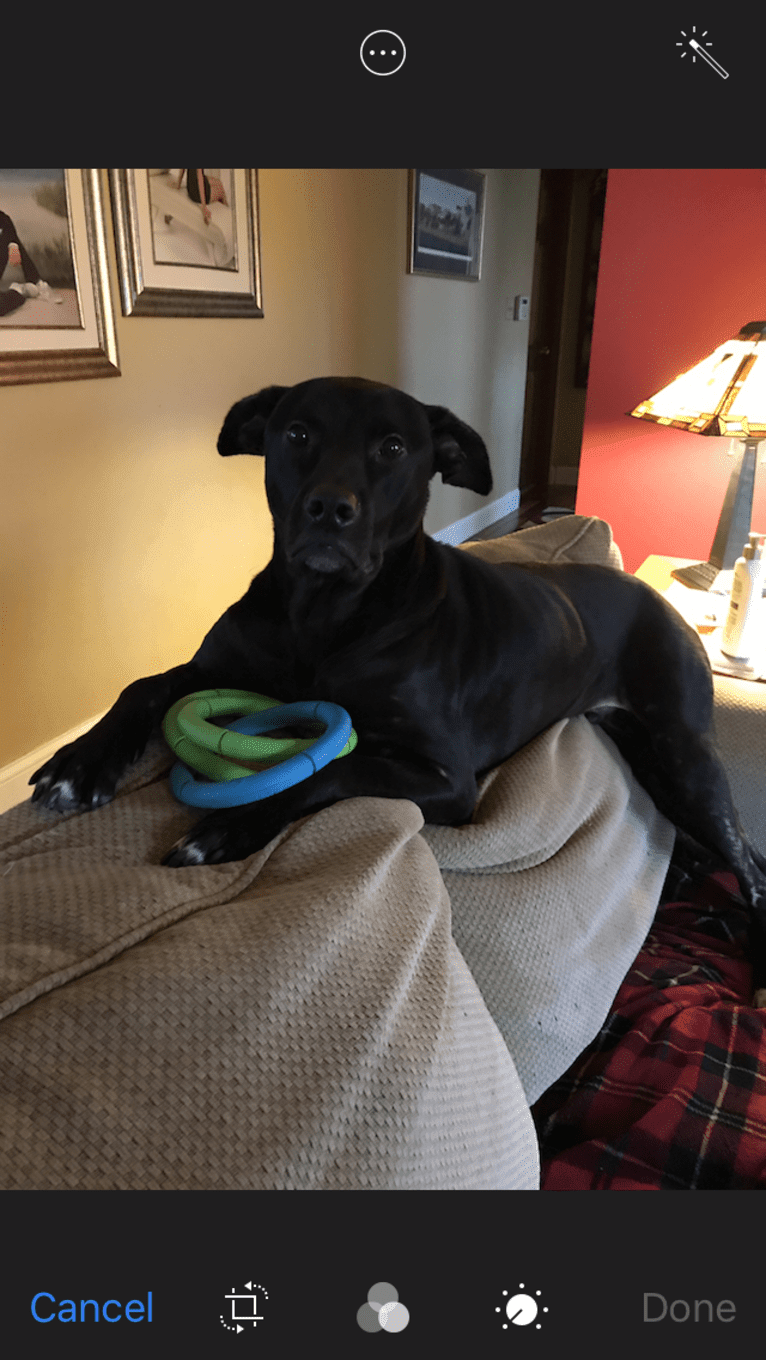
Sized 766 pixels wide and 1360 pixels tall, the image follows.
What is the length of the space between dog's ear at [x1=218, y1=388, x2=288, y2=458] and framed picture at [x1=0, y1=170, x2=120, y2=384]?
106cm

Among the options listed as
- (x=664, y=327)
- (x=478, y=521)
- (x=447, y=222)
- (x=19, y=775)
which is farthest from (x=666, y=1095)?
(x=478, y=521)

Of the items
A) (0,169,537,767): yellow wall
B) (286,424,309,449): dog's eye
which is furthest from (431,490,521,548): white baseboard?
(286,424,309,449): dog's eye

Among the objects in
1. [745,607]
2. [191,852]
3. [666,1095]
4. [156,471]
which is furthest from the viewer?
[156,471]

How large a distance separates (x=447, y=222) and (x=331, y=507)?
372 centimetres

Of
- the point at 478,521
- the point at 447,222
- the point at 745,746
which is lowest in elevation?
the point at 478,521

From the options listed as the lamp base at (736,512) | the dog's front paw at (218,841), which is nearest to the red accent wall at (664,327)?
the lamp base at (736,512)

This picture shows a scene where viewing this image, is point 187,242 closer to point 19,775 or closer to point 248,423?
point 248,423

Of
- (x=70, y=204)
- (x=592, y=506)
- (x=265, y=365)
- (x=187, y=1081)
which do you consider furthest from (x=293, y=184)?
(x=187, y=1081)

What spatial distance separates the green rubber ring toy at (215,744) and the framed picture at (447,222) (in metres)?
3.50

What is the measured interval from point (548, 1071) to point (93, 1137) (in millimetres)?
666

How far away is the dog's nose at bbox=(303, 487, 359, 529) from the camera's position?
3.76 ft

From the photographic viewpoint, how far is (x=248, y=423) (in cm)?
140

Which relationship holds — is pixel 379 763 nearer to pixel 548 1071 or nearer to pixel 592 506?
pixel 548 1071
